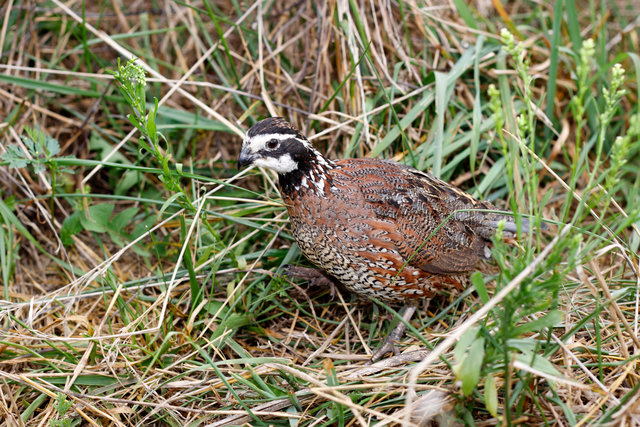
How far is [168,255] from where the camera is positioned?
398 centimetres

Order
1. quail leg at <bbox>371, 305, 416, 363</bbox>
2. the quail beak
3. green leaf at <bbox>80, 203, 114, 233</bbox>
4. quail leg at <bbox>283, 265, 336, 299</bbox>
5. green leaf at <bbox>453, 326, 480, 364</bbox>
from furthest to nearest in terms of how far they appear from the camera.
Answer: green leaf at <bbox>80, 203, 114, 233</bbox>
quail leg at <bbox>283, 265, 336, 299</bbox>
quail leg at <bbox>371, 305, 416, 363</bbox>
the quail beak
green leaf at <bbox>453, 326, 480, 364</bbox>

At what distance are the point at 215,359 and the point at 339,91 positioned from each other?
218 centimetres

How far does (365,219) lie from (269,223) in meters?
0.88

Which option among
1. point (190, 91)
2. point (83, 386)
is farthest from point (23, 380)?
point (190, 91)

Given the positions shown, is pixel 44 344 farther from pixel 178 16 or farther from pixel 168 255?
pixel 178 16

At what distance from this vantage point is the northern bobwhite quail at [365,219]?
3.26 metres

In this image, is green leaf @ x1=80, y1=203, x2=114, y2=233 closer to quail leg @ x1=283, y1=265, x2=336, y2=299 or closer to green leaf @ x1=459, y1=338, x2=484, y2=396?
quail leg @ x1=283, y1=265, x2=336, y2=299

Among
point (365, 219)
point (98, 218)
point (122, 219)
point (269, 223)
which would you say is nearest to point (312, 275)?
point (269, 223)

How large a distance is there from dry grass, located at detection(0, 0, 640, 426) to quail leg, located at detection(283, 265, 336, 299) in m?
0.09

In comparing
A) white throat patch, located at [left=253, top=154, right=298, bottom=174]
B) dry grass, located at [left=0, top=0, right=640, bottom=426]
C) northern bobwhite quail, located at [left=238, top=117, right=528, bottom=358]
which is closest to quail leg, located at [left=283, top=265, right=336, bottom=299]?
dry grass, located at [left=0, top=0, right=640, bottom=426]

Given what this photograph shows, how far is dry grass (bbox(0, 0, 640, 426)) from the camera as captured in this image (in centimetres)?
281

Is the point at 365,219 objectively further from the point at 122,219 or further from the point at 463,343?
the point at 122,219

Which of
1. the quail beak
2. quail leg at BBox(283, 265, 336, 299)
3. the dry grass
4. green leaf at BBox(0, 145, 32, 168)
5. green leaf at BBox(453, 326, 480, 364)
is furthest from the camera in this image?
quail leg at BBox(283, 265, 336, 299)

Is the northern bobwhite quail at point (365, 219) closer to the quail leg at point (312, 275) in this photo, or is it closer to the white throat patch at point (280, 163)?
the white throat patch at point (280, 163)
